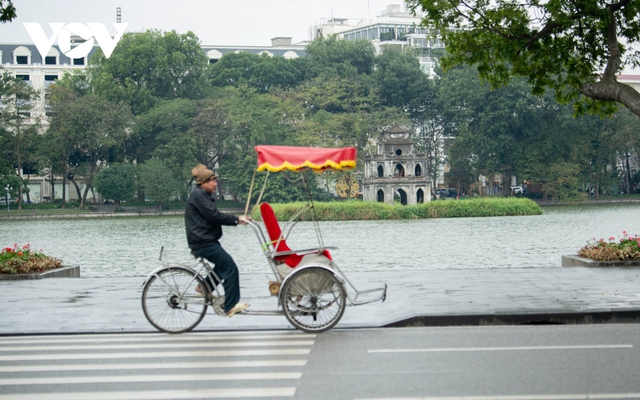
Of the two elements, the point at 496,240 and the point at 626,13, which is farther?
the point at 496,240

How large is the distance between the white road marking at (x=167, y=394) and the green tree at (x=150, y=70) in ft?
292

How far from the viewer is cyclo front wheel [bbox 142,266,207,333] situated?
11.9m

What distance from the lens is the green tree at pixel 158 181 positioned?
286ft

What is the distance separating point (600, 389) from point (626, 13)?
12529 mm

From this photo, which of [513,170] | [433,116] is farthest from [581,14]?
[433,116]

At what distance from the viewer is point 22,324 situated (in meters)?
12.7

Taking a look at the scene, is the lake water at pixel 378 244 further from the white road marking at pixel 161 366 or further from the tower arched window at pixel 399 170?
the tower arched window at pixel 399 170

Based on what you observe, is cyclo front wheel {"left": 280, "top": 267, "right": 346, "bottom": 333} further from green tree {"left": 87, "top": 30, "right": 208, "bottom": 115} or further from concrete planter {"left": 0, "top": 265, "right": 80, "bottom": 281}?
green tree {"left": 87, "top": 30, "right": 208, "bottom": 115}

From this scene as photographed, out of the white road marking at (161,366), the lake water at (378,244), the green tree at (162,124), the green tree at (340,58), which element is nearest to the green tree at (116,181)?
the green tree at (162,124)

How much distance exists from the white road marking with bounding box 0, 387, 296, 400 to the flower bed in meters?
11.2

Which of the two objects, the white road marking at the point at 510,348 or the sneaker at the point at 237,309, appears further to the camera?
the sneaker at the point at 237,309

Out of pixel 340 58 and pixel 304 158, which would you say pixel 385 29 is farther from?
pixel 304 158

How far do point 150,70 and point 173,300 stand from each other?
293 ft

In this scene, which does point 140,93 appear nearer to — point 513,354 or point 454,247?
point 454,247
